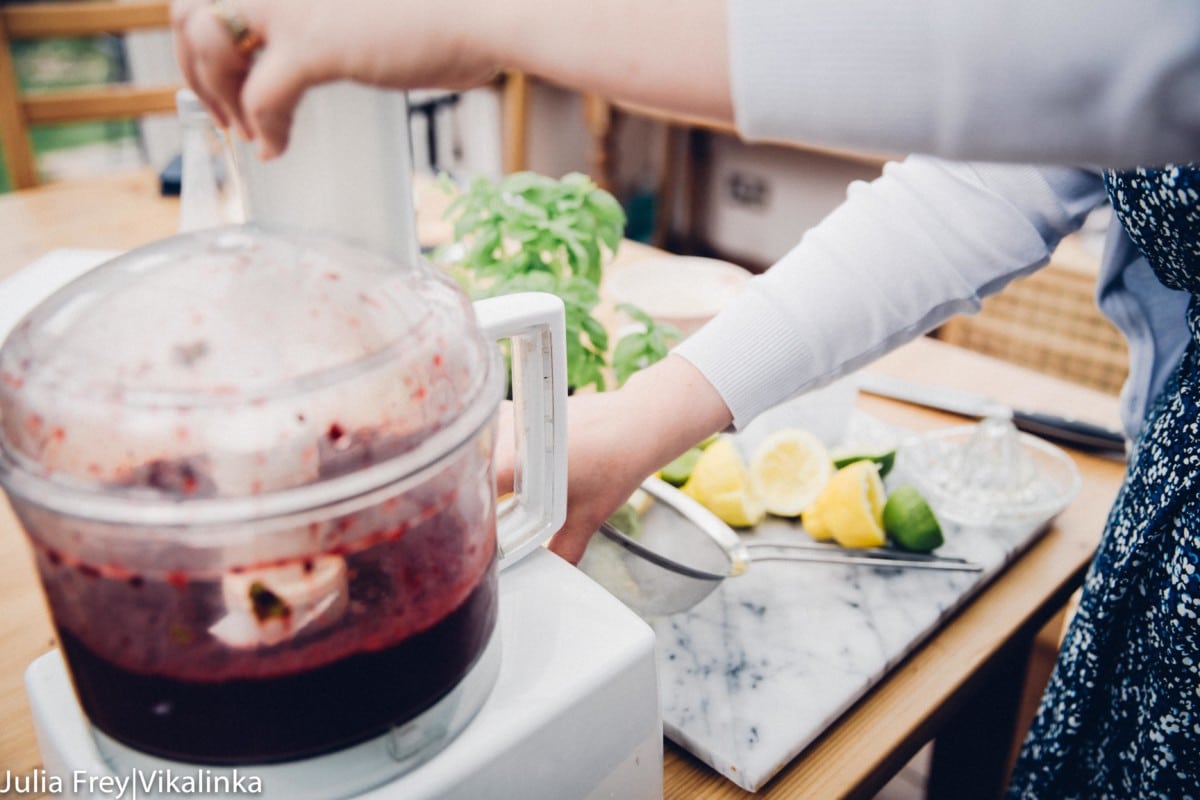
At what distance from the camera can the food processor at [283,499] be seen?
363 mm

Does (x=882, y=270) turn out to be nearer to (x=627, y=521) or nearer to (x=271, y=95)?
(x=627, y=521)

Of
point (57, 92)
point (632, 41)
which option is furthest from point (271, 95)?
point (57, 92)

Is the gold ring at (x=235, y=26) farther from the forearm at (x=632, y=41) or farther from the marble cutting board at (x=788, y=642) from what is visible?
the marble cutting board at (x=788, y=642)

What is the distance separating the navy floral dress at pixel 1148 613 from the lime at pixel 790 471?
9.4 inches

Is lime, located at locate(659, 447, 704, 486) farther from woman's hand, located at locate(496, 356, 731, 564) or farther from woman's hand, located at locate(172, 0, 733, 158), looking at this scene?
woman's hand, located at locate(172, 0, 733, 158)

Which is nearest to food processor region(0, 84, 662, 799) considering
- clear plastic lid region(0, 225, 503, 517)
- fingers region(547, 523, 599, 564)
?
clear plastic lid region(0, 225, 503, 517)

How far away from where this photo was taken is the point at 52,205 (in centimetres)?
168

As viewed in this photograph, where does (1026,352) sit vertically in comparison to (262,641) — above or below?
below

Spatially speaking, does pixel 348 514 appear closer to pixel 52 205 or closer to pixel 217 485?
pixel 217 485

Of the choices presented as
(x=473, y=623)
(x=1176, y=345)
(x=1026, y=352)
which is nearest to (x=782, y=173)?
(x=1026, y=352)

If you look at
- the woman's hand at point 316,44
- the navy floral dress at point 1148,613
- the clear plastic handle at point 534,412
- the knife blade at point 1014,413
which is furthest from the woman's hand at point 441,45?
the knife blade at point 1014,413

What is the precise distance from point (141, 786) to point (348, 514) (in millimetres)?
174

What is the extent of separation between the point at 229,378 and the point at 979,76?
0.31 m

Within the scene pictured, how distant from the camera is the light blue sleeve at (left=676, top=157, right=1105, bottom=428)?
712mm
